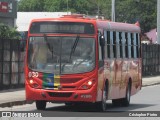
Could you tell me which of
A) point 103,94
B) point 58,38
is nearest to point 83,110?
point 103,94

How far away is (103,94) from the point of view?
66.8 feet

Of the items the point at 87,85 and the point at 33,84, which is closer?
the point at 87,85

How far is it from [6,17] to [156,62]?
14.9 metres

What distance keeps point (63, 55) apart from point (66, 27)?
85 cm

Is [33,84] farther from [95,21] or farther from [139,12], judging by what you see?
[139,12]

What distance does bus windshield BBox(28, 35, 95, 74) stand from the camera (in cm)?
1964

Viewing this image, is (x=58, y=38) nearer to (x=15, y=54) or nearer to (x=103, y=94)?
(x=103, y=94)

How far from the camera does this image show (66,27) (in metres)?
20.0

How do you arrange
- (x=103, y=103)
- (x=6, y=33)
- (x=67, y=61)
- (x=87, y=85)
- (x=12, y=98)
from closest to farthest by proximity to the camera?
(x=87, y=85)
(x=67, y=61)
(x=103, y=103)
(x=12, y=98)
(x=6, y=33)

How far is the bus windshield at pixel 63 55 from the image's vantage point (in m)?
19.6

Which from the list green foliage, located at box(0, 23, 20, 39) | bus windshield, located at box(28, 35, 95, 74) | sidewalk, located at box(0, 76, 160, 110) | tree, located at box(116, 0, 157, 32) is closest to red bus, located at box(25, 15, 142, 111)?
bus windshield, located at box(28, 35, 95, 74)

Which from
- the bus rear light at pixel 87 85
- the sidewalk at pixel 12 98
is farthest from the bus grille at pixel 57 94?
the sidewalk at pixel 12 98

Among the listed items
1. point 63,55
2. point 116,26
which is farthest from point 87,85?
point 116,26

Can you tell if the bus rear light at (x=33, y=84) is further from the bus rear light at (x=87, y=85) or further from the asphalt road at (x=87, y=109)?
the bus rear light at (x=87, y=85)
